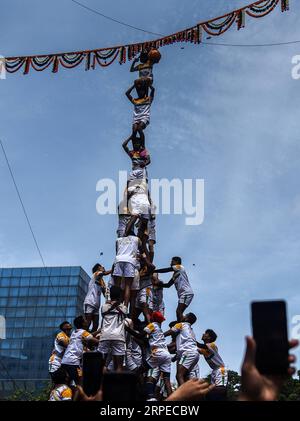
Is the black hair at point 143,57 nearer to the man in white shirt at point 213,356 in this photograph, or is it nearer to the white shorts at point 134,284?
the white shorts at point 134,284

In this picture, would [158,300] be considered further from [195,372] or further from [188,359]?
[188,359]

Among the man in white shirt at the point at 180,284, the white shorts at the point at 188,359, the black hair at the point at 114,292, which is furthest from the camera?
the man in white shirt at the point at 180,284

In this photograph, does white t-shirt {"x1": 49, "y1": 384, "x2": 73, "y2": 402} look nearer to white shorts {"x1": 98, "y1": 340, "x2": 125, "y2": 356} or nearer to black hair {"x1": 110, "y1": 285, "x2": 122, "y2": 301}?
white shorts {"x1": 98, "y1": 340, "x2": 125, "y2": 356}

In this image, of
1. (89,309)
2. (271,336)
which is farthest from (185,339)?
(271,336)

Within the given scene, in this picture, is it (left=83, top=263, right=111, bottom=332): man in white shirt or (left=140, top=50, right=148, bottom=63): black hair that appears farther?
(left=140, top=50, right=148, bottom=63): black hair

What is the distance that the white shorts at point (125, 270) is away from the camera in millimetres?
11094

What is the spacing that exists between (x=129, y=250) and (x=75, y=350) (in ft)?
8.81

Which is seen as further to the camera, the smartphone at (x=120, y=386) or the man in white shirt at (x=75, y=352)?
the man in white shirt at (x=75, y=352)

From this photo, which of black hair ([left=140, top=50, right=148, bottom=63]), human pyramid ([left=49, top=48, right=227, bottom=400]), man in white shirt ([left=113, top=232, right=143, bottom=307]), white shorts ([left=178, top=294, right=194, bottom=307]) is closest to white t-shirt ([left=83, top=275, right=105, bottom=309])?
human pyramid ([left=49, top=48, right=227, bottom=400])

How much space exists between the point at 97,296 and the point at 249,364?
9.76 m

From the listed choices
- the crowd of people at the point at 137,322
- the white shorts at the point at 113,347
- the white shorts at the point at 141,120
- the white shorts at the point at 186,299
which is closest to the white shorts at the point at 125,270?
the crowd of people at the point at 137,322

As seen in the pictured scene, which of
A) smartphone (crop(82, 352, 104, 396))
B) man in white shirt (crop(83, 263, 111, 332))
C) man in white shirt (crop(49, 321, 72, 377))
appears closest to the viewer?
smartphone (crop(82, 352, 104, 396))

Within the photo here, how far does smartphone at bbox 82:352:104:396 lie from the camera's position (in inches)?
110

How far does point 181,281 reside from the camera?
11.7 m
